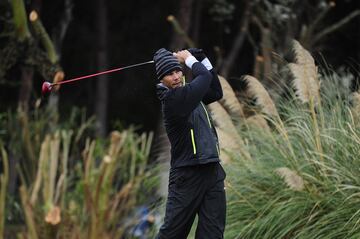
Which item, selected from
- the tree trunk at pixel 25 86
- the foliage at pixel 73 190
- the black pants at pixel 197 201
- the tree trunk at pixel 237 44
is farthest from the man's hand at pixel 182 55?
the tree trunk at pixel 237 44

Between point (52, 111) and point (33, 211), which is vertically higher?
point (52, 111)

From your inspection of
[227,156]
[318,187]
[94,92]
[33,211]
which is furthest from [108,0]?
[318,187]

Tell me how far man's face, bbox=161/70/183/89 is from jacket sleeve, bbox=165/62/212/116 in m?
0.10

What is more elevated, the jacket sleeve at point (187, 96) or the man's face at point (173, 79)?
the man's face at point (173, 79)

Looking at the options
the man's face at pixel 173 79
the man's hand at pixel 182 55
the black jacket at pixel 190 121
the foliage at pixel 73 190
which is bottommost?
the foliage at pixel 73 190

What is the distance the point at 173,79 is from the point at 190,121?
1.01ft

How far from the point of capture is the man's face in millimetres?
5504

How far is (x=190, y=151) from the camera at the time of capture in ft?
18.1

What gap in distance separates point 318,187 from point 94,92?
967 cm

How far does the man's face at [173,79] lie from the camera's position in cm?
550

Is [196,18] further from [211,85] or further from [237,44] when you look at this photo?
[211,85]

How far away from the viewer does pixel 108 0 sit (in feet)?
49.3

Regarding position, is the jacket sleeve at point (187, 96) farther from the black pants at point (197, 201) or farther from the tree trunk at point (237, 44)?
the tree trunk at point (237, 44)

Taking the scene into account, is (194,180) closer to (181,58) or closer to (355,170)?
(181,58)
